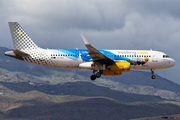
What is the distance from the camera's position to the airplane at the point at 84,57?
53250 millimetres

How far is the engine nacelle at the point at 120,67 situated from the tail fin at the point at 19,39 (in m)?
16.9

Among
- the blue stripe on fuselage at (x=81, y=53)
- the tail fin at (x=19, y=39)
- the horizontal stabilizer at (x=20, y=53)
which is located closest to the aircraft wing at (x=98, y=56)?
the blue stripe on fuselage at (x=81, y=53)

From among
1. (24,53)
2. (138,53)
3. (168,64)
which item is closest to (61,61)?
(24,53)

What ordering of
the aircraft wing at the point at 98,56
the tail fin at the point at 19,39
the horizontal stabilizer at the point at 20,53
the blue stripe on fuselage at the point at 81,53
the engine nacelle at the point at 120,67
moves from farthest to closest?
the tail fin at the point at 19,39 → the blue stripe on fuselage at the point at 81,53 → the engine nacelle at the point at 120,67 → the horizontal stabilizer at the point at 20,53 → the aircraft wing at the point at 98,56

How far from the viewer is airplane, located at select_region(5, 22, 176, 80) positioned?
53.2m

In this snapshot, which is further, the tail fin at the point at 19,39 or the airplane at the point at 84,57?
the tail fin at the point at 19,39

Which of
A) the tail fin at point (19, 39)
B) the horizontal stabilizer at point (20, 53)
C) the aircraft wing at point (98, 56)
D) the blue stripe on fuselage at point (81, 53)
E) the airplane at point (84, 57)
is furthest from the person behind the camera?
the tail fin at point (19, 39)

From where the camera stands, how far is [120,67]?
52.9 metres

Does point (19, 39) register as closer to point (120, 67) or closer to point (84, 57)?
point (84, 57)

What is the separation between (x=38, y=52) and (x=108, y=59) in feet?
48.0

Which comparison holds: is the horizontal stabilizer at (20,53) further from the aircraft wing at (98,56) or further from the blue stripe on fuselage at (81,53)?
the aircraft wing at (98,56)

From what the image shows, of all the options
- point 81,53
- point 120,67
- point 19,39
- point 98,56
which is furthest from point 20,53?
point 120,67

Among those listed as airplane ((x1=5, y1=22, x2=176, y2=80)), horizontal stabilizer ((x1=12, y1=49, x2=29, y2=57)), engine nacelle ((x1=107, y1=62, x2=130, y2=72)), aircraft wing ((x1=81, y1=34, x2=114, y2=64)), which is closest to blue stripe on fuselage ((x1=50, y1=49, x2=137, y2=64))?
airplane ((x1=5, y1=22, x2=176, y2=80))

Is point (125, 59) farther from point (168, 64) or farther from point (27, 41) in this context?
point (27, 41)
